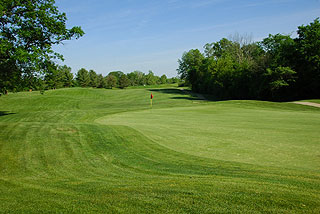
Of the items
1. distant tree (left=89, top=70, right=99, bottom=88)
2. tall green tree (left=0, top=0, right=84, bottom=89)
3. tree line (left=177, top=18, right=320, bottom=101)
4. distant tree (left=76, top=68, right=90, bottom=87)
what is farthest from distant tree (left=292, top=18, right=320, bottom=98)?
distant tree (left=89, top=70, right=99, bottom=88)

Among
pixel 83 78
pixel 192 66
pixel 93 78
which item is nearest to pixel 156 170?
pixel 192 66

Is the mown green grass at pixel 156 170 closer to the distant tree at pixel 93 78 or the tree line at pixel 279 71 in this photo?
the tree line at pixel 279 71

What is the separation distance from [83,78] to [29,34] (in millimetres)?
110684

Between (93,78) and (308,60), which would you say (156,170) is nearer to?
(308,60)

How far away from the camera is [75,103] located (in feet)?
163

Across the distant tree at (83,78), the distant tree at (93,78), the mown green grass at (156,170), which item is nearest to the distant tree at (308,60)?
the mown green grass at (156,170)

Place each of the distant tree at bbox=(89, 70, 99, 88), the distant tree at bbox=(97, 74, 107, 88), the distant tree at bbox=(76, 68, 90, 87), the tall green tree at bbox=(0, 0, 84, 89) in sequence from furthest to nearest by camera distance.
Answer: the distant tree at bbox=(97, 74, 107, 88) → the distant tree at bbox=(89, 70, 99, 88) → the distant tree at bbox=(76, 68, 90, 87) → the tall green tree at bbox=(0, 0, 84, 89)

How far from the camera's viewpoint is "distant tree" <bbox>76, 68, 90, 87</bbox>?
118m

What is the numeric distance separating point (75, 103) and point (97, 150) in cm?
4088

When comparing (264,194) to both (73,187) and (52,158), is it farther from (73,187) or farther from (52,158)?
(52,158)

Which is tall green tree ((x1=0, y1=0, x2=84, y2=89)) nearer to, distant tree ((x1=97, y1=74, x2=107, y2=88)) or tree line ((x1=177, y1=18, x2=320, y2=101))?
tree line ((x1=177, y1=18, x2=320, y2=101))

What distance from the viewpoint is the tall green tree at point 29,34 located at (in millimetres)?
12694

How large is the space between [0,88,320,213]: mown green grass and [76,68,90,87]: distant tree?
10887 cm

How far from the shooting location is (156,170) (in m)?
8.54
